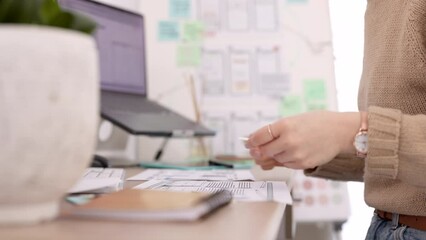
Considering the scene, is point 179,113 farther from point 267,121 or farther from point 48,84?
point 48,84

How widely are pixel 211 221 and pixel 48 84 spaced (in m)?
0.19

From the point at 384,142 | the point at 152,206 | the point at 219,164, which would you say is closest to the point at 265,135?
the point at 384,142

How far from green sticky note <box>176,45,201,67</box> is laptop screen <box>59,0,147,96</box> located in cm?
16

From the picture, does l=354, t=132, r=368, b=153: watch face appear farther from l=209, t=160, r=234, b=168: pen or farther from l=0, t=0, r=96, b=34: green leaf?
l=209, t=160, r=234, b=168: pen

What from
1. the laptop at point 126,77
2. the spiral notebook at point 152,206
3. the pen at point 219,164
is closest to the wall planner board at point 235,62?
the laptop at point 126,77

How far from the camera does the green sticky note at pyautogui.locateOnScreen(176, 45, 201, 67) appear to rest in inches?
73.2

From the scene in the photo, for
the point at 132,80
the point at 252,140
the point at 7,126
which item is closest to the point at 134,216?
the point at 7,126

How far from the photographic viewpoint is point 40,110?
0.42 meters

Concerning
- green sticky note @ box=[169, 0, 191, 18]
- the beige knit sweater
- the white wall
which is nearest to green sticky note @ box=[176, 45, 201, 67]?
green sticky note @ box=[169, 0, 191, 18]

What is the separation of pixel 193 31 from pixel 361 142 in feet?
3.89

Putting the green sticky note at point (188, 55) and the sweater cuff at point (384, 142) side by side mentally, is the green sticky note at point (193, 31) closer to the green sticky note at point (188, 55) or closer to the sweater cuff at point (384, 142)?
the green sticky note at point (188, 55)

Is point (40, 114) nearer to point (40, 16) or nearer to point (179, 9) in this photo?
point (40, 16)

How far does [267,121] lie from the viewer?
1.83 metres

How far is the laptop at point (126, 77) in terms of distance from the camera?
4.60ft
